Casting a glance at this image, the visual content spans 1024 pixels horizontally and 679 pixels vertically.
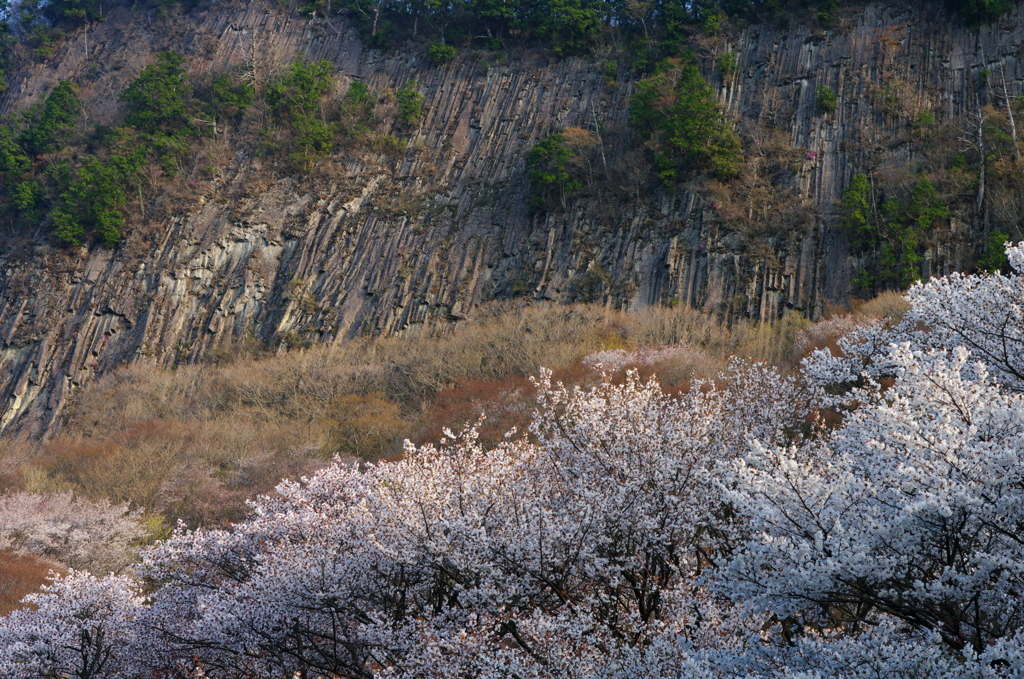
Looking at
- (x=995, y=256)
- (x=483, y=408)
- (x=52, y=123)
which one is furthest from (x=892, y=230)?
(x=52, y=123)

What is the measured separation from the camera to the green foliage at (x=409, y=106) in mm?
57250

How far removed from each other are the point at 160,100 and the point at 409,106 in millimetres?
18675

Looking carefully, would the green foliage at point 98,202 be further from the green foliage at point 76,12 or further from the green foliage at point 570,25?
the green foliage at point 570,25

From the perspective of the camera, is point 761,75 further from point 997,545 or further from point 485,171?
point 997,545

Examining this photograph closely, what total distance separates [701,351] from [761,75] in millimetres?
23955

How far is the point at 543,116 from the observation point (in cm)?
5572

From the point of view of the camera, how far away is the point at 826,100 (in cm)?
4647

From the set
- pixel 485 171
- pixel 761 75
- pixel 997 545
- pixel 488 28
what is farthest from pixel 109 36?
pixel 997 545

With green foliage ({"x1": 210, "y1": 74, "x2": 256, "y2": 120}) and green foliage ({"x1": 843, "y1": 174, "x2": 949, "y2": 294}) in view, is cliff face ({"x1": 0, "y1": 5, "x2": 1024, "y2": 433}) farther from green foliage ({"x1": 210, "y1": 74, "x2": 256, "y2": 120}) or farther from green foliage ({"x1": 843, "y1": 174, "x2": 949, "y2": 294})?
green foliage ({"x1": 210, "y1": 74, "x2": 256, "y2": 120})

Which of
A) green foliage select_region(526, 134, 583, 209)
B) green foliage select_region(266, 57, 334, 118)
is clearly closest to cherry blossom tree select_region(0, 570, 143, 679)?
Result: green foliage select_region(526, 134, 583, 209)

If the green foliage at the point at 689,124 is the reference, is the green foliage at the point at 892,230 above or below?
below

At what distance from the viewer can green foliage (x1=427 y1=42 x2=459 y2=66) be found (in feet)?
197

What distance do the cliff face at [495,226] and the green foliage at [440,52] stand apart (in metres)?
0.68

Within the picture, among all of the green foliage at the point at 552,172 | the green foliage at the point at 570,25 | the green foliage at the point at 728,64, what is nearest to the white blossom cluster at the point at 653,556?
the green foliage at the point at 552,172
